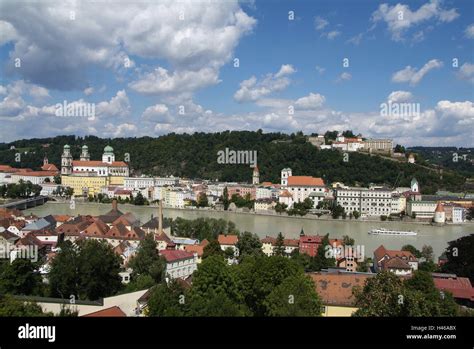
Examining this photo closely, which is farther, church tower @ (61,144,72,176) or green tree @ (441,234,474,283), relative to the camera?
church tower @ (61,144,72,176)

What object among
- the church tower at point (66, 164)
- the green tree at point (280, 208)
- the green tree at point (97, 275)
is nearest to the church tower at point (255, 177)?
the green tree at point (280, 208)

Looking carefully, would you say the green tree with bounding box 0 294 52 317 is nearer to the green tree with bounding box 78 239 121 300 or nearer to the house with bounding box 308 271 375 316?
the green tree with bounding box 78 239 121 300

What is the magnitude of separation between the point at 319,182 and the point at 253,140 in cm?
920

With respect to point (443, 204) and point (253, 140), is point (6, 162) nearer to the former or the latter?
point (253, 140)

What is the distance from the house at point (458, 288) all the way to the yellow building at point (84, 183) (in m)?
23.2

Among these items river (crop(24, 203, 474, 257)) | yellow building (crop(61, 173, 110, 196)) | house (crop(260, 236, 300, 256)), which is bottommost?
river (crop(24, 203, 474, 257))

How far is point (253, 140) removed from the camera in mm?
30859

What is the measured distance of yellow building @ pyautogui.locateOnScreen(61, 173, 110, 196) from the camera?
26984 mm

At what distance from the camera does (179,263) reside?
24.2ft

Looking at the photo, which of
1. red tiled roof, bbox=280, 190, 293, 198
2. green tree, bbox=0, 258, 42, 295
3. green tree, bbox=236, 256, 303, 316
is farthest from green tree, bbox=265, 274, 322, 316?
red tiled roof, bbox=280, 190, 293, 198

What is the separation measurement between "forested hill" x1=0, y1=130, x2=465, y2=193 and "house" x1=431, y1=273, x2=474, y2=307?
62.0ft

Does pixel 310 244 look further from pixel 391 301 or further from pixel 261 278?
pixel 391 301

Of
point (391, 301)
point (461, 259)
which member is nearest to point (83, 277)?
point (391, 301)
